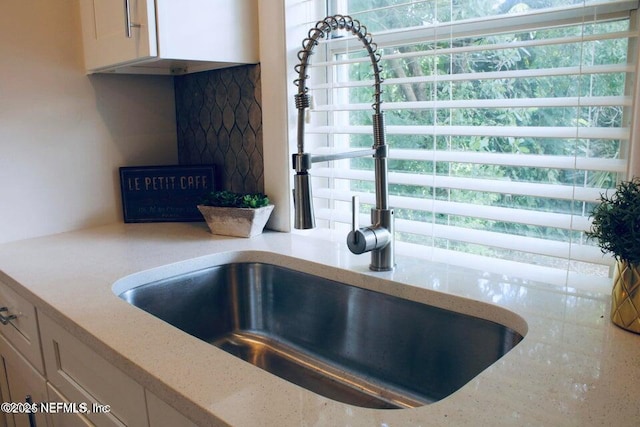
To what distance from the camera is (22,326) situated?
4.23 feet

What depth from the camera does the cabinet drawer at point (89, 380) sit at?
0.88 metres

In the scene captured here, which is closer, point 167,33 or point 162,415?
point 162,415

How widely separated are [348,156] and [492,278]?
416 millimetres

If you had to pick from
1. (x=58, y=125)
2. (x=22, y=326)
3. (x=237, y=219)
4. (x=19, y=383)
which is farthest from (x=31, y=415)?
(x=58, y=125)

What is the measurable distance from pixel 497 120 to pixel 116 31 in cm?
105

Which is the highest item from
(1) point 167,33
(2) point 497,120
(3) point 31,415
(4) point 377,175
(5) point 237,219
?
(1) point 167,33

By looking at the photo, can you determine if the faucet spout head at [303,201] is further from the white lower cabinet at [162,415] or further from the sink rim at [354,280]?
the white lower cabinet at [162,415]

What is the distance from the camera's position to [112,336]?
916 millimetres

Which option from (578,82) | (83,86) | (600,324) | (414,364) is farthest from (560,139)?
(83,86)

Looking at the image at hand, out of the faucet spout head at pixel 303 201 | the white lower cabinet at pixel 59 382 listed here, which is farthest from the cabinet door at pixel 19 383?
the faucet spout head at pixel 303 201

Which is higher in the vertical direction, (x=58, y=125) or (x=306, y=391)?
(x=58, y=125)

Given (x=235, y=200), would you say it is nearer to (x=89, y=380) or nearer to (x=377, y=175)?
(x=377, y=175)

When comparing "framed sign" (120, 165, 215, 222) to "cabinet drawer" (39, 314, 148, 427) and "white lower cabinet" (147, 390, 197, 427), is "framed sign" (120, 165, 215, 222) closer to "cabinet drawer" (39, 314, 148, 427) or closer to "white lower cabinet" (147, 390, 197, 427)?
"cabinet drawer" (39, 314, 148, 427)

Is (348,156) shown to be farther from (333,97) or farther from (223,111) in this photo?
(223,111)
